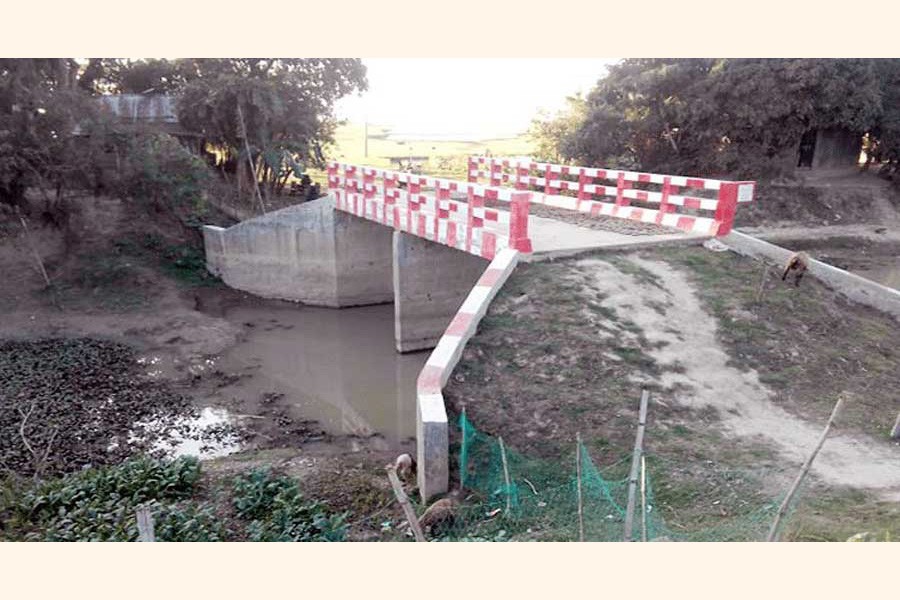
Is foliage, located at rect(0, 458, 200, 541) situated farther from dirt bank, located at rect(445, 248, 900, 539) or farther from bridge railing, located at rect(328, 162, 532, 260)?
bridge railing, located at rect(328, 162, 532, 260)

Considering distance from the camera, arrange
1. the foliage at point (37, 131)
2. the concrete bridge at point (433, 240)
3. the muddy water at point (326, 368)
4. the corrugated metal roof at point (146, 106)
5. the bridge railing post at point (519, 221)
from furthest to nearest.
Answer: the corrugated metal roof at point (146, 106) < the foliage at point (37, 131) < the muddy water at point (326, 368) < the bridge railing post at point (519, 221) < the concrete bridge at point (433, 240)

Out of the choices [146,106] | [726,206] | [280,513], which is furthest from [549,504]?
[146,106]

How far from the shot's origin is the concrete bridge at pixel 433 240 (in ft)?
27.8

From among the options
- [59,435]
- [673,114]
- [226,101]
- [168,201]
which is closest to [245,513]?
[59,435]

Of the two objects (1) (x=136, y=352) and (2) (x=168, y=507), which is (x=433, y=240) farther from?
(2) (x=168, y=507)

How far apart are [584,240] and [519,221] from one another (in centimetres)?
175

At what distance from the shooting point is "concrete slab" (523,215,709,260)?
32.5 feet

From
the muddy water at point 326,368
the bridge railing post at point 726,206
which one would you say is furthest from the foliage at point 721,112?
the bridge railing post at point 726,206

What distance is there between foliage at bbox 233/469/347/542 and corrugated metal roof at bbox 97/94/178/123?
1789 centimetres

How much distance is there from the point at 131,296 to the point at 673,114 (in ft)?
58.2

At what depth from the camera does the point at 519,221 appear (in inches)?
375

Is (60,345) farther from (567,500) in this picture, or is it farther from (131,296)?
(567,500)

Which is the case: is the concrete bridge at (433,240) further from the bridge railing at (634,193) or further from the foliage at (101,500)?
the foliage at (101,500)

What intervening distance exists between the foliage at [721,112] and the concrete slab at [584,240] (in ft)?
38.1
